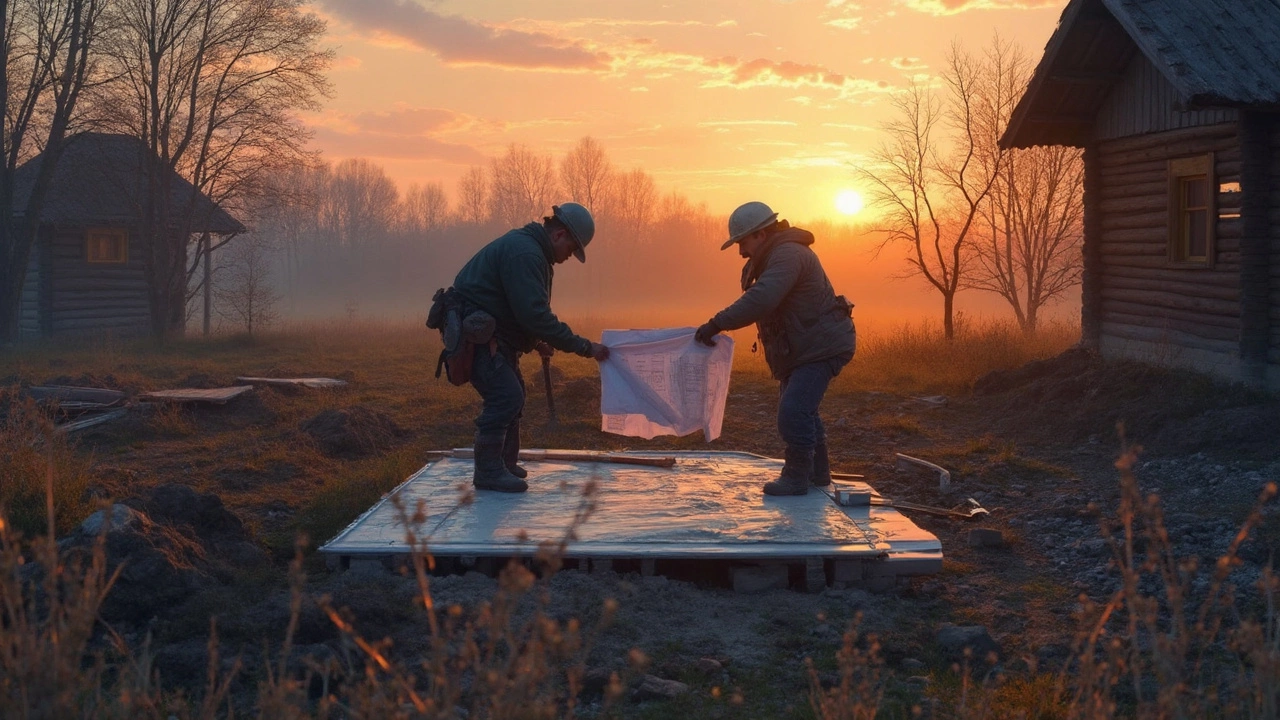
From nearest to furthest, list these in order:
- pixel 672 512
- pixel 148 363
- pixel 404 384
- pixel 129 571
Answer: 1. pixel 129 571
2. pixel 672 512
3. pixel 404 384
4. pixel 148 363

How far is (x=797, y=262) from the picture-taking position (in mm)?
6922

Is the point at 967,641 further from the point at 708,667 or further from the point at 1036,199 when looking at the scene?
the point at 1036,199

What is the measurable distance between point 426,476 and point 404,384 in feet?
31.8

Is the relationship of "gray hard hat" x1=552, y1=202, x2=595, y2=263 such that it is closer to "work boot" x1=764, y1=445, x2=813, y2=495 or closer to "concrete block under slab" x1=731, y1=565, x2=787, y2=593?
"work boot" x1=764, y1=445, x2=813, y2=495

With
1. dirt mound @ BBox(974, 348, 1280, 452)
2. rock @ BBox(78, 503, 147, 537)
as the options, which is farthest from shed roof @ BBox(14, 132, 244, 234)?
rock @ BBox(78, 503, 147, 537)

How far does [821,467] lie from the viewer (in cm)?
739

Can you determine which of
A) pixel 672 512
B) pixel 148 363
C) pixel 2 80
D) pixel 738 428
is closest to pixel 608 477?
pixel 672 512

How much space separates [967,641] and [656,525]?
1.97 m

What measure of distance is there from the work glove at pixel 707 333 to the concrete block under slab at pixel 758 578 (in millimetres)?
1907

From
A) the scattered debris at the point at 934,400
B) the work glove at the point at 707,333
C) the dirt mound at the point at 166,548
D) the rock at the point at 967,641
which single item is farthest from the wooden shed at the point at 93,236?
the rock at the point at 967,641

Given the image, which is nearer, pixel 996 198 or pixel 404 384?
pixel 404 384

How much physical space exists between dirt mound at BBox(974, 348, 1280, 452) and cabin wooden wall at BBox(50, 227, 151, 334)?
22.0 meters

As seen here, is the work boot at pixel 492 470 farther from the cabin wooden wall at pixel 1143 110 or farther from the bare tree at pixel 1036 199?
the bare tree at pixel 1036 199

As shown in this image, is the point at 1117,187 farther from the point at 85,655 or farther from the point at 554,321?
the point at 85,655
